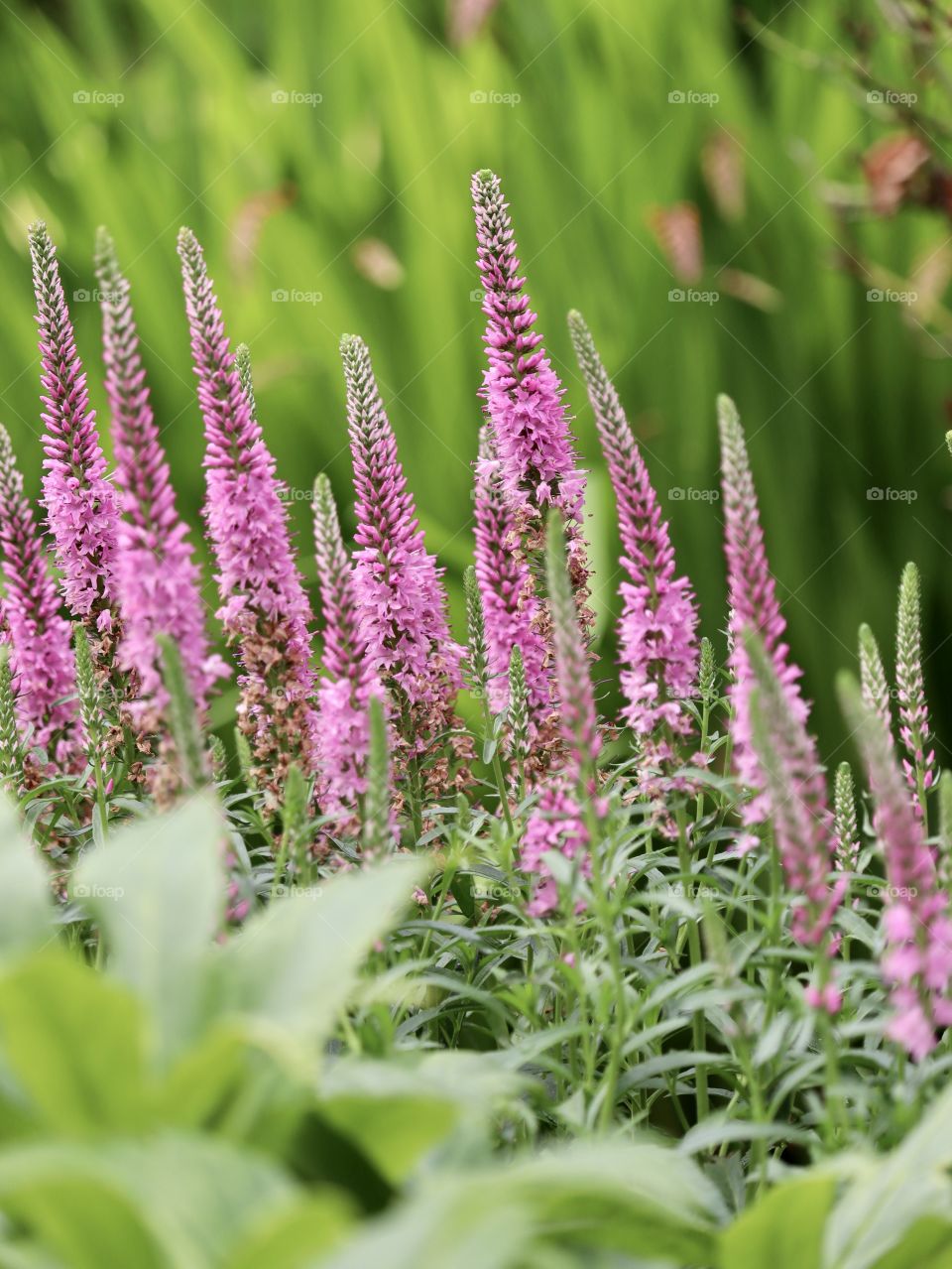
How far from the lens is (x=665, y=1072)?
293 cm

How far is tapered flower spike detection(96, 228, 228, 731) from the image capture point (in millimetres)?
2691

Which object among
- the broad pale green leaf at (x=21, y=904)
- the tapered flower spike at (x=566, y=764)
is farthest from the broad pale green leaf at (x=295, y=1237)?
the tapered flower spike at (x=566, y=764)

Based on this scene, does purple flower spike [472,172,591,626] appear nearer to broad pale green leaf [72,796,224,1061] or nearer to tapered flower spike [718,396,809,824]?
tapered flower spike [718,396,809,824]

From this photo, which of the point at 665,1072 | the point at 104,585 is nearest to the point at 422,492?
the point at 104,585

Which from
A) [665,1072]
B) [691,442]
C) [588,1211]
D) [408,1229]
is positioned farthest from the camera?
[691,442]

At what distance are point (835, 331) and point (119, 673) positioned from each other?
3584mm

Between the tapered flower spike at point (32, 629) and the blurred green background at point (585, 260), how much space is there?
2.42m

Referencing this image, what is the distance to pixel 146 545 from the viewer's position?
2771mm

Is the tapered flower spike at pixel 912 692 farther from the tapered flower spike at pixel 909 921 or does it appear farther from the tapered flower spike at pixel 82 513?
the tapered flower spike at pixel 82 513

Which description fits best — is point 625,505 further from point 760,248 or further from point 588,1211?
point 760,248

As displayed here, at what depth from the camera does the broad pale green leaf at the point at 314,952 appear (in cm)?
213

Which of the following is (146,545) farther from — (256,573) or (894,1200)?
(894,1200)

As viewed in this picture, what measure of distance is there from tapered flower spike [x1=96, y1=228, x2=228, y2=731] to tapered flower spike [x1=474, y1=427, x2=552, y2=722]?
0.78m

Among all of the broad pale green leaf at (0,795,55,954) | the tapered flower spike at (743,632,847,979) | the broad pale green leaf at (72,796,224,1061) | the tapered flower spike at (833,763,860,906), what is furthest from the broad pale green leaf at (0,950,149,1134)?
the tapered flower spike at (833,763,860,906)
